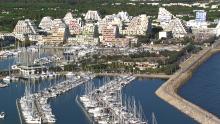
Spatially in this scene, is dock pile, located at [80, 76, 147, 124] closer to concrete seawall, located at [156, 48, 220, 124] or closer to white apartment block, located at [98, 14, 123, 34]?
concrete seawall, located at [156, 48, 220, 124]

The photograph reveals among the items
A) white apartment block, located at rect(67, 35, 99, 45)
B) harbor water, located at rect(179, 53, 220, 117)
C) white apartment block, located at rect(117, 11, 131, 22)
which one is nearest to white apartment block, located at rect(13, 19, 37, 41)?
white apartment block, located at rect(67, 35, 99, 45)

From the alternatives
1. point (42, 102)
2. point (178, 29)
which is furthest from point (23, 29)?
point (42, 102)

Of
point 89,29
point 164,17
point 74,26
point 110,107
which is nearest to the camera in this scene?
point 110,107

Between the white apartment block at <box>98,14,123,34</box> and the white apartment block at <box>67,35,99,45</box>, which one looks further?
the white apartment block at <box>98,14,123,34</box>

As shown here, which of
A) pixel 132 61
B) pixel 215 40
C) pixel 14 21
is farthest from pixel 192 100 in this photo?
pixel 14 21

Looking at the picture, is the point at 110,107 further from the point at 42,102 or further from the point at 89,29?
the point at 89,29

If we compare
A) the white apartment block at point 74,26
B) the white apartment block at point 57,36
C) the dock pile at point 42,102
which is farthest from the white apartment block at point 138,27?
the dock pile at point 42,102
